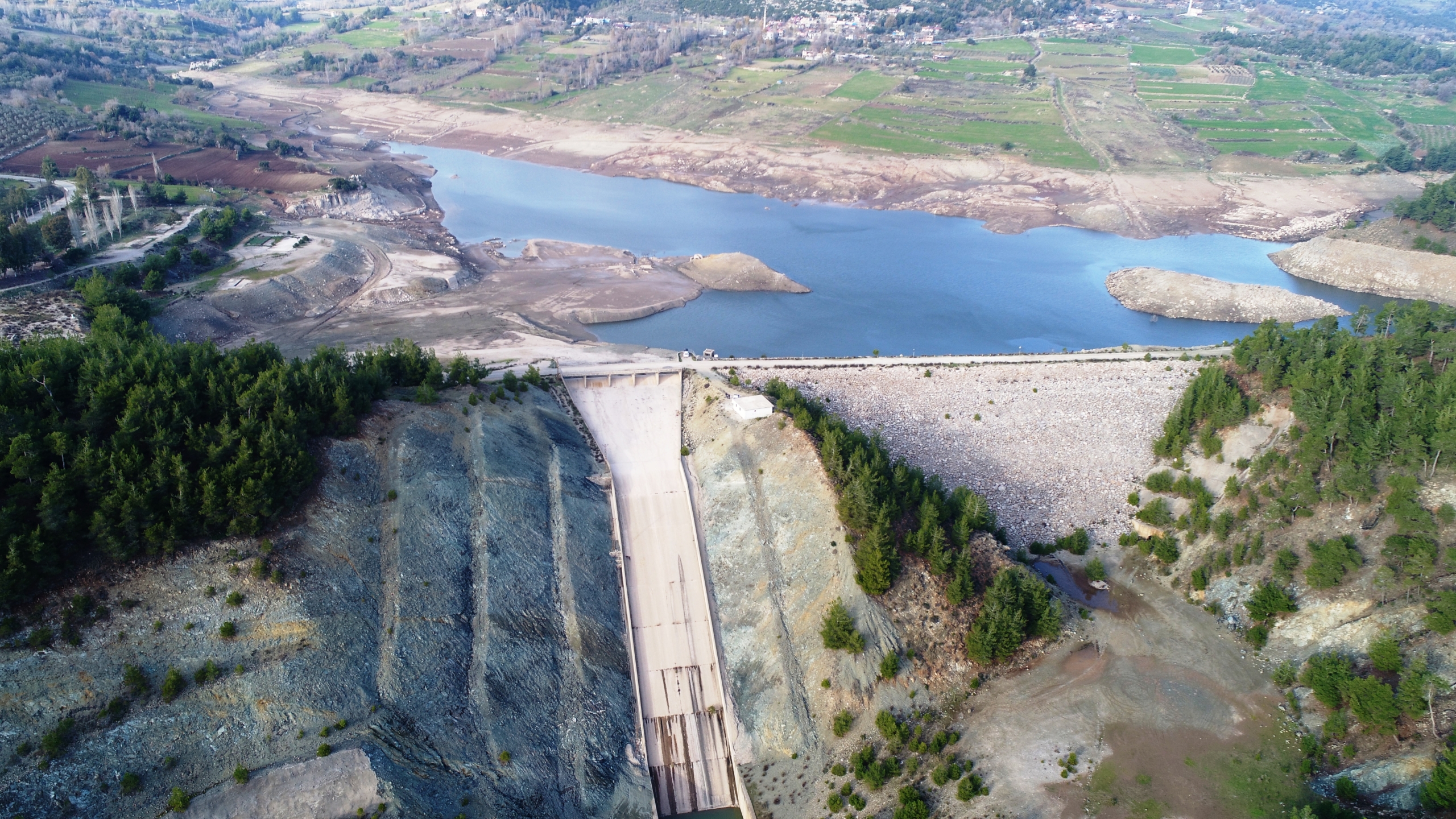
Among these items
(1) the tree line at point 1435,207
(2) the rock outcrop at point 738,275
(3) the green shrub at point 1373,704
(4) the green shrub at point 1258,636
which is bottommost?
(4) the green shrub at point 1258,636

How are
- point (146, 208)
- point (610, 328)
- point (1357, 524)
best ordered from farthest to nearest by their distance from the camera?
point (146, 208), point (610, 328), point (1357, 524)

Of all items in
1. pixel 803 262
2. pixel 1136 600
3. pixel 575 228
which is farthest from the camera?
pixel 575 228

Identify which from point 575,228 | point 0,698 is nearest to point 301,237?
point 575,228

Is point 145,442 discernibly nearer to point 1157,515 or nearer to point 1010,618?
point 1010,618

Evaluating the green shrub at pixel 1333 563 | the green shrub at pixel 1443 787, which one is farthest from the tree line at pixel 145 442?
the green shrub at pixel 1333 563

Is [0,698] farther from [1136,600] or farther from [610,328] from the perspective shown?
[610,328]

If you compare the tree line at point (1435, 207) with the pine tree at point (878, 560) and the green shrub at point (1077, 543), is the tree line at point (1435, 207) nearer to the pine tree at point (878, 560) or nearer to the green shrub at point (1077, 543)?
the green shrub at point (1077, 543)

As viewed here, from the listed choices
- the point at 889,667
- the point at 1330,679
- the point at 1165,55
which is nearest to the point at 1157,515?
the point at 1330,679
